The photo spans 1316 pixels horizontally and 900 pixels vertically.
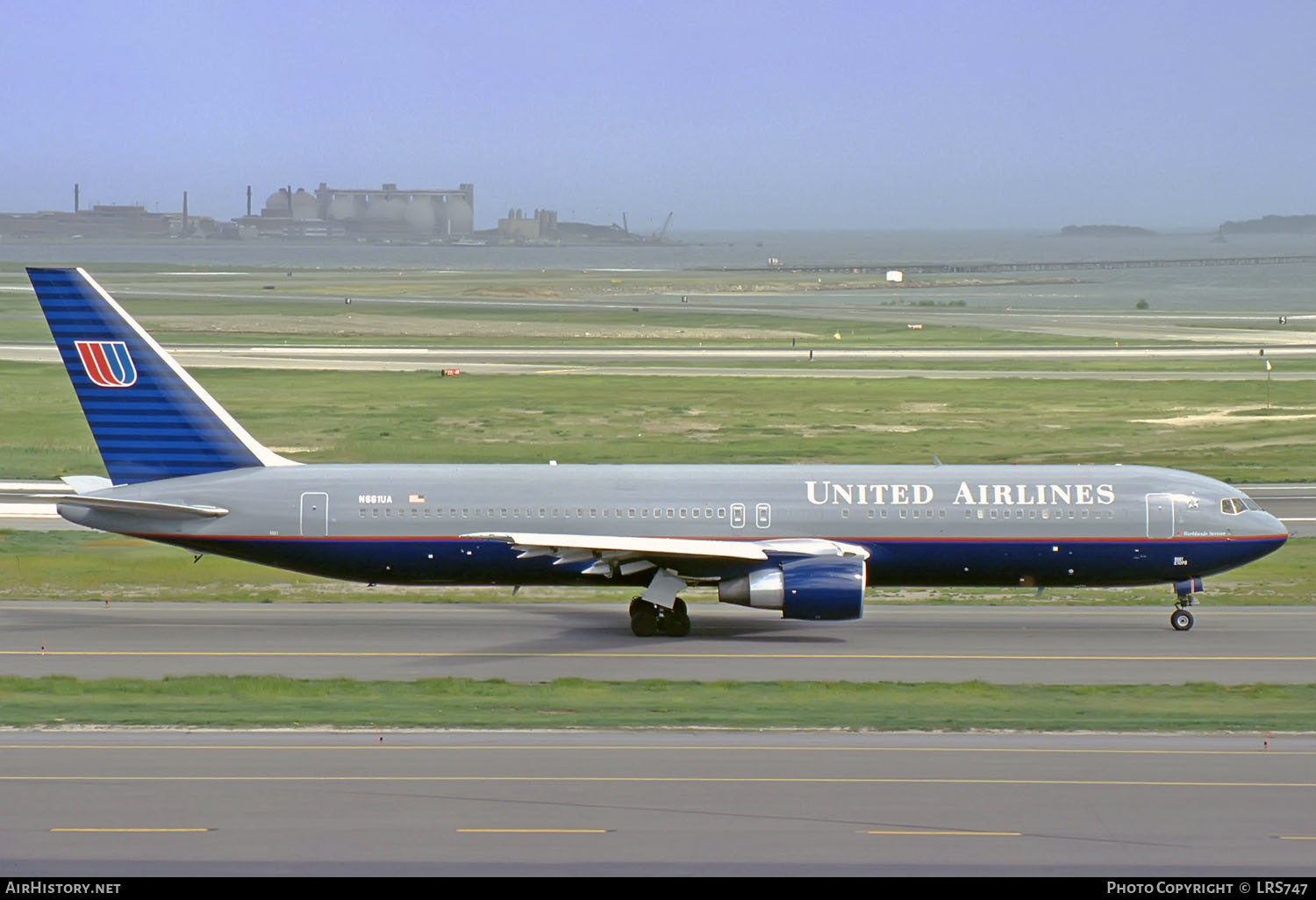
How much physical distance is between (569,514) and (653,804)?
16.8 meters

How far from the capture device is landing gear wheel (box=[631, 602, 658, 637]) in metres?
36.9

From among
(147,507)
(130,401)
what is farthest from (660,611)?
(130,401)

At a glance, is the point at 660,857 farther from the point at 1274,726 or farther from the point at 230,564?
the point at 230,564

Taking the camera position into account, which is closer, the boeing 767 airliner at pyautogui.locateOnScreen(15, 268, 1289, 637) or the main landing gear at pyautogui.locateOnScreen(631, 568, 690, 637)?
the main landing gear at pyautogui.locateOnScreen(631, 568, 690, 637)

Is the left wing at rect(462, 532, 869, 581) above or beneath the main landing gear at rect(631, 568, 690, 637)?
above

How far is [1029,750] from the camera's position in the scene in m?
25.1

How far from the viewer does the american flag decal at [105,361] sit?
3781 centimetres

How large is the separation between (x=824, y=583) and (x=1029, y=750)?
418 inches

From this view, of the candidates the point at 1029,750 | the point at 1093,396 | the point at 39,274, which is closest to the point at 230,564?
the point at 39,274

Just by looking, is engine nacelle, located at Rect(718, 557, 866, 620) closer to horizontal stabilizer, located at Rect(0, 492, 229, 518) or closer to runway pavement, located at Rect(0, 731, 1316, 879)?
runway pavement, located at Rect(0, 731, 1316, 879)

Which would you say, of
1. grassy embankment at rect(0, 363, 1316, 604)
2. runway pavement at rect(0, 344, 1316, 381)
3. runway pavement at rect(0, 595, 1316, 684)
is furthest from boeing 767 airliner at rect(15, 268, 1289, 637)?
runway pavement at rect(0, 344, 1316, 381)

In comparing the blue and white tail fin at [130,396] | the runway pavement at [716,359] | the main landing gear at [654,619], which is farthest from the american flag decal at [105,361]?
the runway pavement at [716,359]

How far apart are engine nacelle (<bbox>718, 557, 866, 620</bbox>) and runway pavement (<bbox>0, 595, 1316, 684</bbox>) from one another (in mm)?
985

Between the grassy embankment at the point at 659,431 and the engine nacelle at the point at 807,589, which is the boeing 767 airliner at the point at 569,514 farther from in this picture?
the grassy embankment at the point at 659,431
